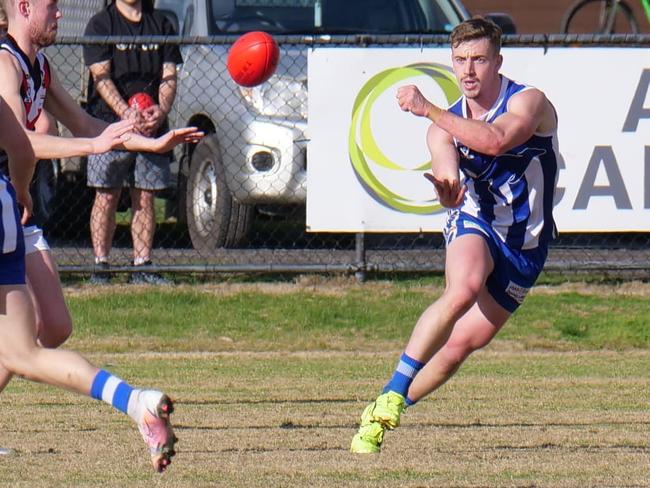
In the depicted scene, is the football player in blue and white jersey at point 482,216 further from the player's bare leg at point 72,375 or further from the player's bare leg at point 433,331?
the player's bare leg at point 72,375

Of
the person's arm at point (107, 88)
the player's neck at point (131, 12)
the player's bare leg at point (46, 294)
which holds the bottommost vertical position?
the person's arm at point (107, 88)

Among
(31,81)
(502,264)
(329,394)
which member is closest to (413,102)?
(502,264)

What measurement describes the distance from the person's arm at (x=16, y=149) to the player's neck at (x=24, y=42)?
23.1 inches

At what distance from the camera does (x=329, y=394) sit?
8.52 meters

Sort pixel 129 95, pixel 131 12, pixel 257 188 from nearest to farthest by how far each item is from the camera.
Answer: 1. pixel 129 95
2. pixel 131 12
3. pixel 257 188

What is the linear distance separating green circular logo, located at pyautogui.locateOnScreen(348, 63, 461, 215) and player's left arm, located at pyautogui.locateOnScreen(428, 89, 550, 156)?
4.60 meters

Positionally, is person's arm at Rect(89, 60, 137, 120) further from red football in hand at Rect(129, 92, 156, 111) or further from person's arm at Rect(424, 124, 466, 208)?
person's arm at Rect(424, 124, 466, 208)

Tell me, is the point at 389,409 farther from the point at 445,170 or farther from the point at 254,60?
the point at 254,60

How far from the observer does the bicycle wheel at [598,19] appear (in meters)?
17.0

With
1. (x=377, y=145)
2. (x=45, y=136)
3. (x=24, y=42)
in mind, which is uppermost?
(x=24, y=42)

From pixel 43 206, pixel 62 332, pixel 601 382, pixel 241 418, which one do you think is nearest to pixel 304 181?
pixel 43 206

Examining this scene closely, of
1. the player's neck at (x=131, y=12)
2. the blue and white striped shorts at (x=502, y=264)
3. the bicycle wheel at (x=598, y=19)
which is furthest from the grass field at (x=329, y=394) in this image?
the bicycle wheel at (x=598, y=19)

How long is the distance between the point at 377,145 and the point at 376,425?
512 centimetres

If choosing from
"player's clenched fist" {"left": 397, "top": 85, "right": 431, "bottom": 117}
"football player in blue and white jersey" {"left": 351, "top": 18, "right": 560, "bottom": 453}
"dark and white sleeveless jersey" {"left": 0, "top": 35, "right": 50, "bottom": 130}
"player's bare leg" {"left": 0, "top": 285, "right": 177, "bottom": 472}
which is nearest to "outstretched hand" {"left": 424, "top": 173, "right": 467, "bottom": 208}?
"football player in blue and white jersey" {"left": 351, "top": 18, "right": 560, "bottom": 453}
